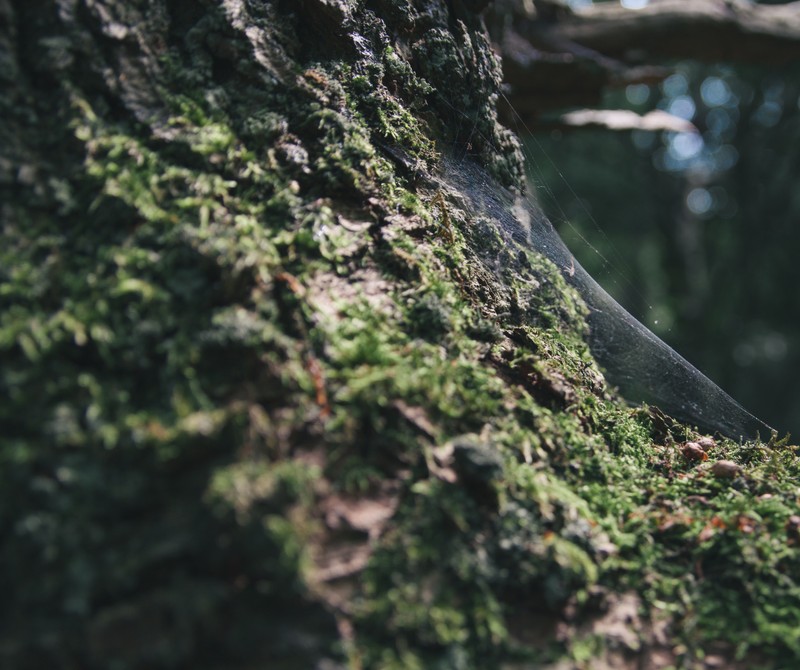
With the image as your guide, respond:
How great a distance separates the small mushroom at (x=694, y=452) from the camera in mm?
2246

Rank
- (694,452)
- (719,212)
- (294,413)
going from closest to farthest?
(294,413) → (694,452) → (719,212)

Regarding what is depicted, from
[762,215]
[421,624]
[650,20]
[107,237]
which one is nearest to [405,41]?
[107,237]

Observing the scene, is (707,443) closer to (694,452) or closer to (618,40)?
(694,452)

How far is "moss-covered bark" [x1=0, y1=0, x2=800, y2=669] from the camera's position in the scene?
132cm

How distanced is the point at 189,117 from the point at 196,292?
622 mm

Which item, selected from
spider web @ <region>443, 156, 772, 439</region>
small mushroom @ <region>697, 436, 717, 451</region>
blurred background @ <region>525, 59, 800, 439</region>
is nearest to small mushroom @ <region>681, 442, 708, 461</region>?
small mushroom @ <region>697, 436, 717, 451</region>

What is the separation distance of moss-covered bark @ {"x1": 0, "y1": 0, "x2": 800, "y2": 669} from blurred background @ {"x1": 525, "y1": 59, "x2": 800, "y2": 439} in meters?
12.4

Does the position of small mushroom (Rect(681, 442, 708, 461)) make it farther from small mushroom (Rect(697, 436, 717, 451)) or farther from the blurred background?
the blurred background

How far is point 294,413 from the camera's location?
1.53m

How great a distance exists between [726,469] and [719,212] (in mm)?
16531

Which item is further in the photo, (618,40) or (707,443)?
(618,40)

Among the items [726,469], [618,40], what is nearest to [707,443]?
[726,469]

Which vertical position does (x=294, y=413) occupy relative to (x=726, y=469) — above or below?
below

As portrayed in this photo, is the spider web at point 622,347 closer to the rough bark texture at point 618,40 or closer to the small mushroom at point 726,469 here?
the small mushroom at point 726,469
